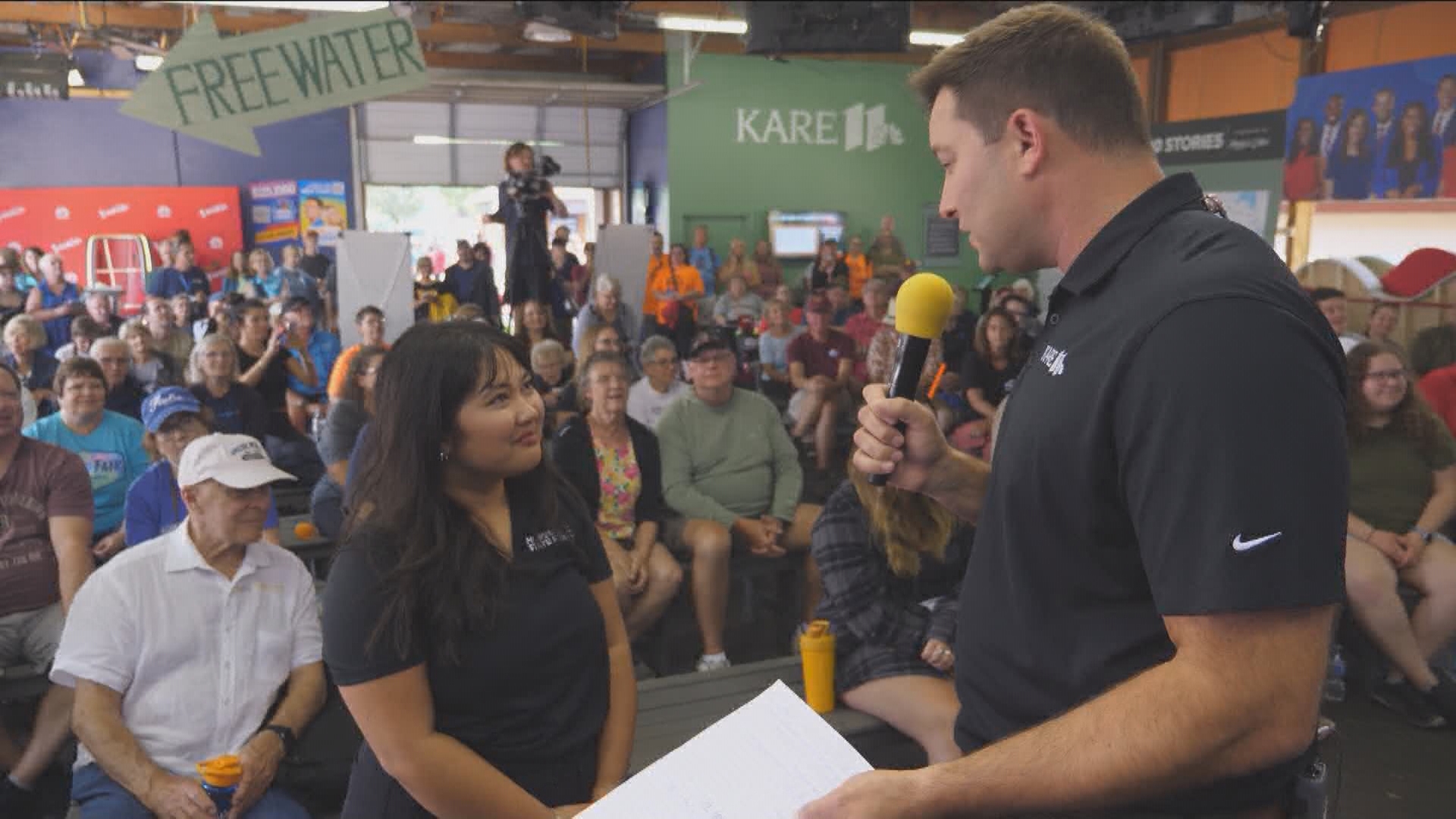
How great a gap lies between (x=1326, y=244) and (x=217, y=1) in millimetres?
9834

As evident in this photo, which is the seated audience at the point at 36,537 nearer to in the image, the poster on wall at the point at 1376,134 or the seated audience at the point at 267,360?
the seated audience at the point at 267,360

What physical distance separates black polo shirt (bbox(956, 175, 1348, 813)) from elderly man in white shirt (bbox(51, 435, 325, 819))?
6.35 feet

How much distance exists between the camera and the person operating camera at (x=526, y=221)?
645 cm

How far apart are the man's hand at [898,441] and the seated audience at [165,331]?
7.19m

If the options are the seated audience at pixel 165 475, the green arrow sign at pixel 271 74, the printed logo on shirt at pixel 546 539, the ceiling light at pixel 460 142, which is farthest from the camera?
the ceiling light at pixel 460 142

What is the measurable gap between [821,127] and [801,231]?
1.57 m

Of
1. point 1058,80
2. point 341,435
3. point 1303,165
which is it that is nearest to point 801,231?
point 1303,165

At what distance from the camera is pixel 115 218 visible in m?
13.9

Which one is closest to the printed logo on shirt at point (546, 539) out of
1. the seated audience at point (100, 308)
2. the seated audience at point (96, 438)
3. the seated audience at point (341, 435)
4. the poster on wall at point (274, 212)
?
the seated audience at point (341, 435)

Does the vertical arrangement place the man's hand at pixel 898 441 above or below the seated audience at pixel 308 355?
above

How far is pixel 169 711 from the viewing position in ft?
7.60

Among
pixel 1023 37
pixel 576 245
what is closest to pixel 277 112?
pixel 1023 37

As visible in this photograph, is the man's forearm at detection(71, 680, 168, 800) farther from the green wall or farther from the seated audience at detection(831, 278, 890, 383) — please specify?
the green wall

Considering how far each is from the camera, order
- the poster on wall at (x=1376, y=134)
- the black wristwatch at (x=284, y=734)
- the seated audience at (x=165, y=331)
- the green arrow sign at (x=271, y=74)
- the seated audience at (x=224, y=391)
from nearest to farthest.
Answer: the black wristwatch at (x=284, y=734) < the green arrow sign at (x=271, y=74) < the seated audience at (x=224, y=391) < the seated audience at (x=165, y=331) < the poster on wall at (x=1376, y=134)
